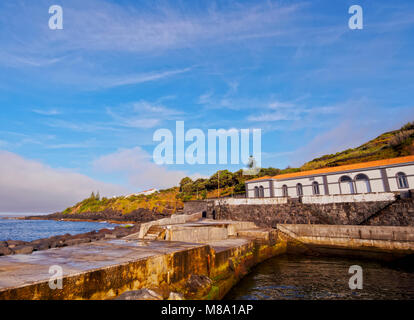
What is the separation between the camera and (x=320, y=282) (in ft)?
31.5

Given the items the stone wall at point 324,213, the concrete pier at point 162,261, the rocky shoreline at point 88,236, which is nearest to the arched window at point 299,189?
the stone wall at point 324,213

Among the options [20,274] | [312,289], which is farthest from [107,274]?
[312,289]

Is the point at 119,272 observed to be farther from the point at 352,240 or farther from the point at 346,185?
the point at 346,185

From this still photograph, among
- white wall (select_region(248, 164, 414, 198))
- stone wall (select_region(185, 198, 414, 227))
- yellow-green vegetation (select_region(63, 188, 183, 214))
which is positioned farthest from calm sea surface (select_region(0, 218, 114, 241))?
white wall (select_region(248, 164, 414, 198))

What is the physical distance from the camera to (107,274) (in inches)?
172

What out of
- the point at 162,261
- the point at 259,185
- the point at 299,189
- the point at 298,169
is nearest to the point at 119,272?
the point at 162,261

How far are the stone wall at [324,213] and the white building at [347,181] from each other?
282cm

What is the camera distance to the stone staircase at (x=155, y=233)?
994 centimetres

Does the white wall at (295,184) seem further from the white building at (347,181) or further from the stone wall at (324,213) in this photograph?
the stone wall at (324,213)

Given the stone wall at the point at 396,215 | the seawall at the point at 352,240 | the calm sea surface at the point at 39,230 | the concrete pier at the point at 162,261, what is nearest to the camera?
the concrete pier at the point at 162,261

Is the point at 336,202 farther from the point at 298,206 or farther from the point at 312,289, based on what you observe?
the point at 312,289

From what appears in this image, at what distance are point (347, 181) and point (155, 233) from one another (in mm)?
23267
